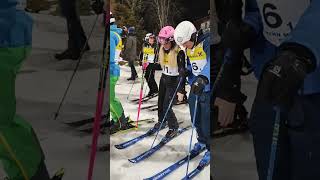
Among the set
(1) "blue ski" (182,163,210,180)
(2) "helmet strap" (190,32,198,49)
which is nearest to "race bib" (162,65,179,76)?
(2) "helmet strap" (190,32,198,49)

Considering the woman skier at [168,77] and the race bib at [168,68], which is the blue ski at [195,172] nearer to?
the woman skier at [168,77]

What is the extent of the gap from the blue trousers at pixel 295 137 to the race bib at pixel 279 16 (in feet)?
0.61

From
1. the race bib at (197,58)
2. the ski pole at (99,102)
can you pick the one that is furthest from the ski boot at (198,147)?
the ski pole at (99,102)

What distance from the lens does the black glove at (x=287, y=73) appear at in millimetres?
1037

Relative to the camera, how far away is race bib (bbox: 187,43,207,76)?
3.71 metres

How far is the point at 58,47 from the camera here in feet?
5.13

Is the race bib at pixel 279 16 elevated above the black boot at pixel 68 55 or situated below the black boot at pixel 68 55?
above

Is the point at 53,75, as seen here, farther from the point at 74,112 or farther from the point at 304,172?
the point at 304,172

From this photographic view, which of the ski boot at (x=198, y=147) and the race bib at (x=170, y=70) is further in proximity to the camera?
the race bib at (x=170, y=70)

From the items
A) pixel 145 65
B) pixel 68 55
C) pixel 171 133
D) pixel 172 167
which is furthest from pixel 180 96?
pixel 68 55

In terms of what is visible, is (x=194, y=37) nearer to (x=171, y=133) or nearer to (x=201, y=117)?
(x=201, y=117)

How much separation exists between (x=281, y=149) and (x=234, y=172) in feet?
0.98

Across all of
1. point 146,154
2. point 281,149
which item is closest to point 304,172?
point 281,149

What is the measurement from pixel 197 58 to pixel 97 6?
86.7 inches
